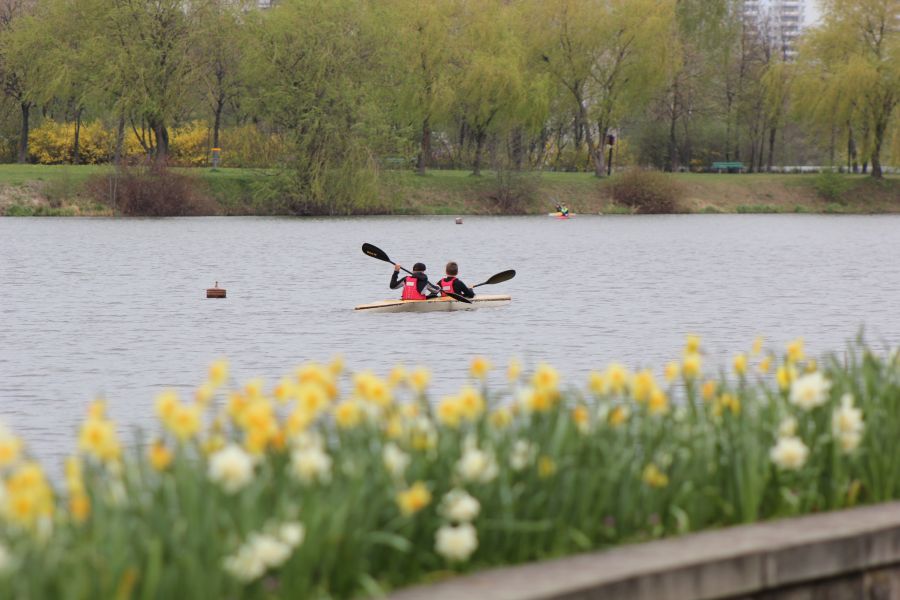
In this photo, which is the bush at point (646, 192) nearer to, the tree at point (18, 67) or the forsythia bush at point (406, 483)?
the tree at point (18, 67)

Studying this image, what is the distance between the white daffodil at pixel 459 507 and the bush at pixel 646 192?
3461 inches

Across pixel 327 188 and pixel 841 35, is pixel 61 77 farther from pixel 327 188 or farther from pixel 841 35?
pixel 841 35

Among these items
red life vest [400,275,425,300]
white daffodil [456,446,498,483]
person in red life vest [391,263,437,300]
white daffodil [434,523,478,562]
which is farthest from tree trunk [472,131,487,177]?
white daffodil [434,523,478,562]

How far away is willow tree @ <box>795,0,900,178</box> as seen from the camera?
95188 millimetres

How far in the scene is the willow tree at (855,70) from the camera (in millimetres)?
95188

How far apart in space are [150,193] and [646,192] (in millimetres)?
30381

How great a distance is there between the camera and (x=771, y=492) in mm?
7109

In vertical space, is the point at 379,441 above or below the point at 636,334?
above

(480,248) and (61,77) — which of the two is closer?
(480,248)

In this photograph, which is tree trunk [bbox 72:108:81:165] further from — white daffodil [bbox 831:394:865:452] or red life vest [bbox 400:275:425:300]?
white daffodil [bbox 831:394:865:452]

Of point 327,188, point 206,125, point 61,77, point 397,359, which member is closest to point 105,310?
point 397,359

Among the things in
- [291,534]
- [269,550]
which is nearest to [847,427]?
[291,534]

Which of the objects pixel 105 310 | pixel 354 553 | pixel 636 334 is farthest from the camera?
pixel 105 310

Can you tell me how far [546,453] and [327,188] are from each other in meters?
74.2
